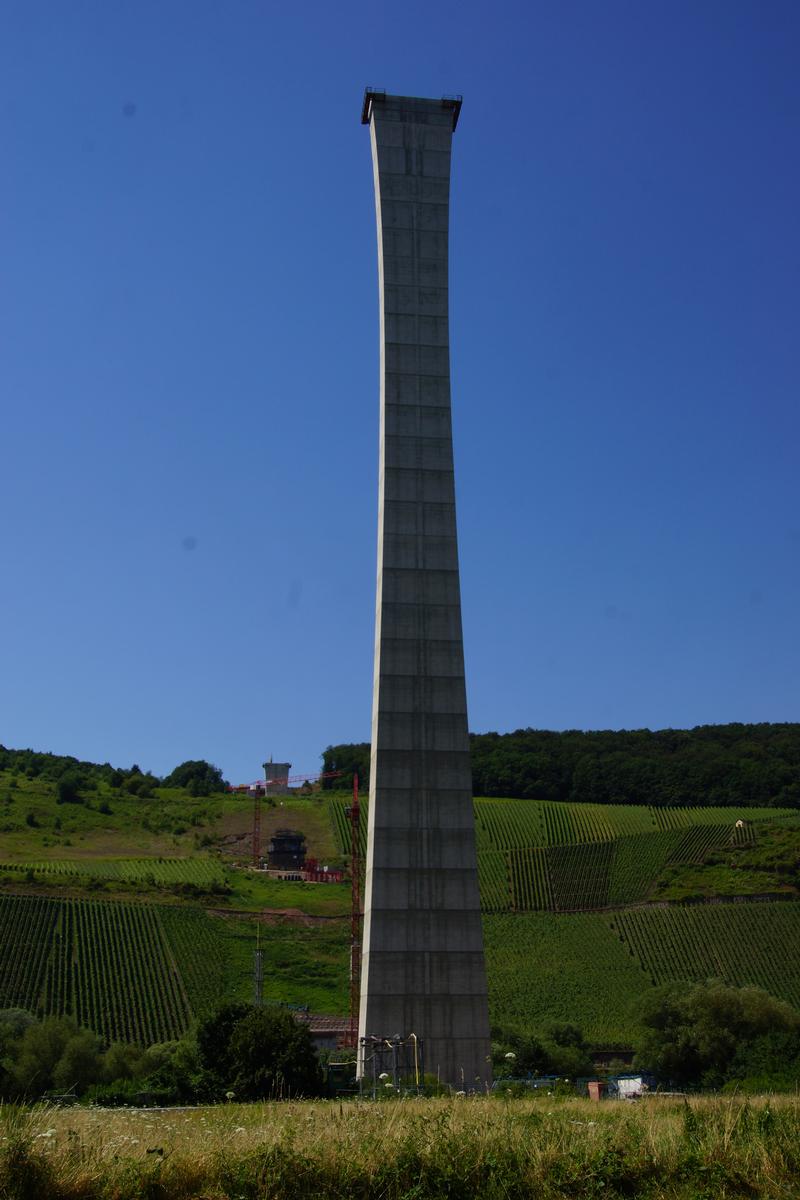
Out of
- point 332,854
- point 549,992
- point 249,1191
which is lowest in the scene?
point 249,1191

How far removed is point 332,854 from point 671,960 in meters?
51.2

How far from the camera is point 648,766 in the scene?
A: 152m

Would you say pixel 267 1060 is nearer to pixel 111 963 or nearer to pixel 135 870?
pixel 111 963

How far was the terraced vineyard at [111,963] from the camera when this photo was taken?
212ft

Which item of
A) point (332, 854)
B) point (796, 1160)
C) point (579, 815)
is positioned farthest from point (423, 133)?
point (579, 815)

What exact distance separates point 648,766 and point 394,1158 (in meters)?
144

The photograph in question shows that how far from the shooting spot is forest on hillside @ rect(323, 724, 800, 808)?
144000 mm

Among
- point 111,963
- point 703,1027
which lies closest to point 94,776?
point 111,963

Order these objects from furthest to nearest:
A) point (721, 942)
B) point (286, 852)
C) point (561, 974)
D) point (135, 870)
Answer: point (286, 852) → point (135, 870) → point (721, 942) → point (561, 974)

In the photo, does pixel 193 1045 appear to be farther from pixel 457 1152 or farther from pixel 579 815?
pixel 579 815

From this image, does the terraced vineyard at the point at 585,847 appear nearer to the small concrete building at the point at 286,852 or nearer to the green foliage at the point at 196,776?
the small concrete building at the point at 286,852

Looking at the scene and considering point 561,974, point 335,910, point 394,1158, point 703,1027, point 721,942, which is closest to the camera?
point 394,1158

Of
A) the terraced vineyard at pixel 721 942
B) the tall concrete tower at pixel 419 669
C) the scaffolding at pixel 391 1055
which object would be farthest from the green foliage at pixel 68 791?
the scaffolding at pixel 391 1055

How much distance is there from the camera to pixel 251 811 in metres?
145
